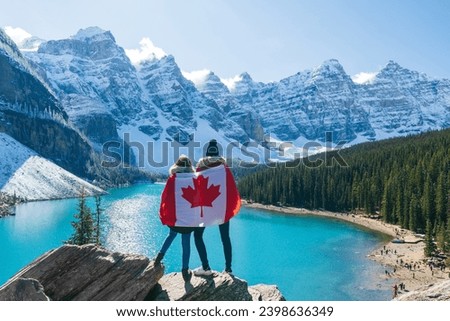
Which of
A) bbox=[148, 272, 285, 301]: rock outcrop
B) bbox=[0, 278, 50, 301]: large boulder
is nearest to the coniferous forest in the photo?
bbox=[148, 272, 285, 301]: rock outcrop

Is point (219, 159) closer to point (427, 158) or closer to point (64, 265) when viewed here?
point (64, 265)

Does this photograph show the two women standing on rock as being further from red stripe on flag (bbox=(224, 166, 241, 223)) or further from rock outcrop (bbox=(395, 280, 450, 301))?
rock outcrop (bbox=(395, 280, 450, 301))

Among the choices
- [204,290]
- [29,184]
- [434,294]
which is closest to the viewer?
[434,294]

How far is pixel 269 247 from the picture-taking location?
77875 millimetres

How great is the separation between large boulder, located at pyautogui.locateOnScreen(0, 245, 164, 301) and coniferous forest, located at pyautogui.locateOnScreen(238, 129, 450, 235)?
2592 inches

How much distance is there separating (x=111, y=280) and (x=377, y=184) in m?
120

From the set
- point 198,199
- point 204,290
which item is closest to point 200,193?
point 198,199

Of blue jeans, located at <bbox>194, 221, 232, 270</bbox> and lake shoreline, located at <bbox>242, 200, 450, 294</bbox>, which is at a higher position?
blue jeans, located at <bbox>194, 221, 232, 270</bbox>

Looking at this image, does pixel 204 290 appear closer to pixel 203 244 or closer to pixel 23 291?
pixel 203 244

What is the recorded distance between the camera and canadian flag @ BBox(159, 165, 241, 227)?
12.6 meters

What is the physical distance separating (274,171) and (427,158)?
6366 cm

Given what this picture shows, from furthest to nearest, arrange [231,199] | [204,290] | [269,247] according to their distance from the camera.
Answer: [269,247] < [231,199] < [204,290]

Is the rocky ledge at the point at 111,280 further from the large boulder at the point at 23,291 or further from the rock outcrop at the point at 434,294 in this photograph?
the rock outcrop at the point at 434,294

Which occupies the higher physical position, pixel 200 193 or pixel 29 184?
pixel 200 193
